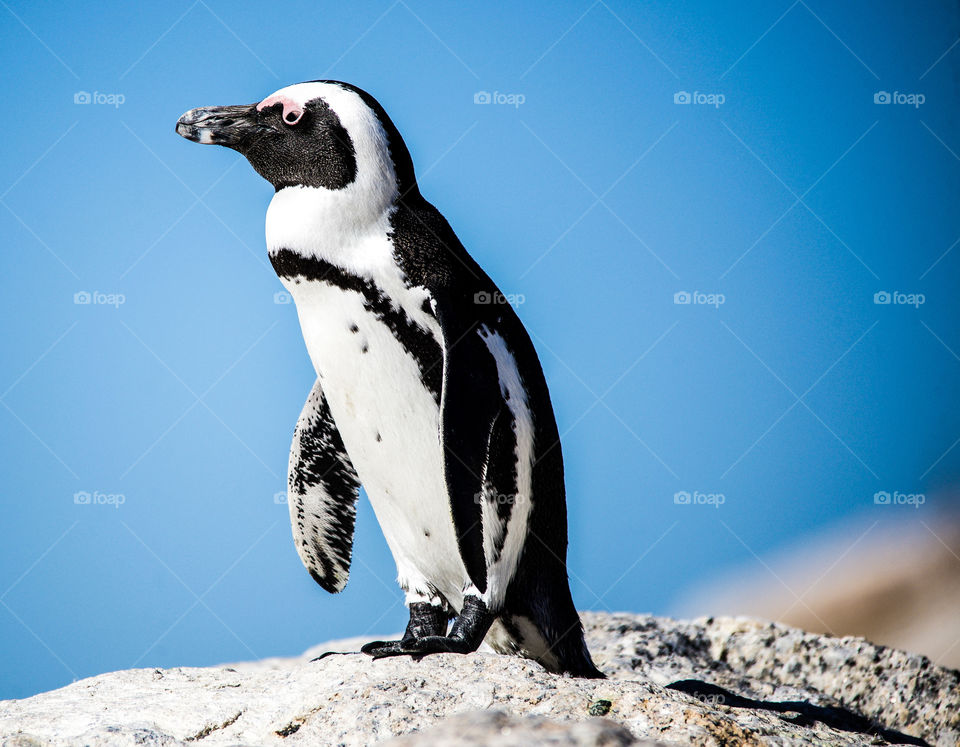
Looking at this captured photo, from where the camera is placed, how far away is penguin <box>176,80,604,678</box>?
266 centimetres

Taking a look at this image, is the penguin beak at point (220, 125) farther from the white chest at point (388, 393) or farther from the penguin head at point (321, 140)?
the white chest at point (388, 393)

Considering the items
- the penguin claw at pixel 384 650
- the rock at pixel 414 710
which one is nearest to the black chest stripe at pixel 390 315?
the penguin claw at pixel 384 650

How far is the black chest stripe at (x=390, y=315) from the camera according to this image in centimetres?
269

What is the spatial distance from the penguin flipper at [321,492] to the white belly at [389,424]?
479 mm

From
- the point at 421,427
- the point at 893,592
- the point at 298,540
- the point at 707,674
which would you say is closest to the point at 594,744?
the point at 421,427

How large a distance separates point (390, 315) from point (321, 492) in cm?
106

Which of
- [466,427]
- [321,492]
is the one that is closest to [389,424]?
[466,427]

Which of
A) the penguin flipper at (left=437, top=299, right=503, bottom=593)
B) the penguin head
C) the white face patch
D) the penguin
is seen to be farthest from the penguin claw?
the penguin head

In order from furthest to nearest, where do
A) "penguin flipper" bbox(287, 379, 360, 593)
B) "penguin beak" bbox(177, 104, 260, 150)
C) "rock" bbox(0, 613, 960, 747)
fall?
"penguin flipper" bbox(287, 379, 360, 593) < "penguin beak" bbox(177, 104, 260, 150) < "rock" bbox(0, 613, 960, 747)

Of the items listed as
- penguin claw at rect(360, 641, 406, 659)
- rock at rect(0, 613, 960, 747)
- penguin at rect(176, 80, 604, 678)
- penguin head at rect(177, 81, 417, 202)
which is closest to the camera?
rock at rect(0, 613, 960, 747)

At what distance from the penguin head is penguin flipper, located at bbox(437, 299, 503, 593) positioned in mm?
500

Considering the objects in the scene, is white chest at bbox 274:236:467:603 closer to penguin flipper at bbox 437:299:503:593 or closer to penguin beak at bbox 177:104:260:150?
penguin flipper at bbox 437:299:503:593

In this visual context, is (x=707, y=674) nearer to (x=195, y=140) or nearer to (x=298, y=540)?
(x=298, y=540)

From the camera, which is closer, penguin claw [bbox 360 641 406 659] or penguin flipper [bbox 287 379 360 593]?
penguin claw [bbox 360 641 406 659]
